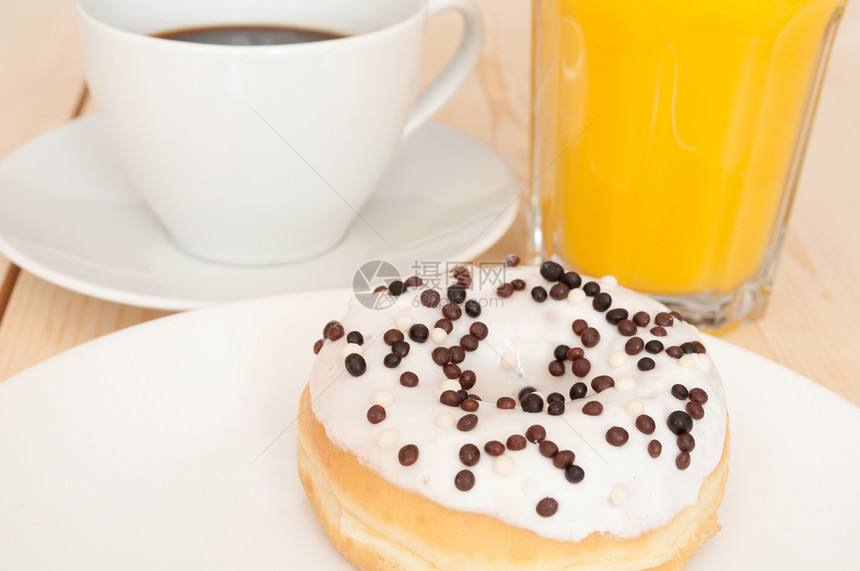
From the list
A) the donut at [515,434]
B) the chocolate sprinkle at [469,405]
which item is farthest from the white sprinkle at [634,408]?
the chocolate sprinkle at [469,405]

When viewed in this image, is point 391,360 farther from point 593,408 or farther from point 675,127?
point 675,127

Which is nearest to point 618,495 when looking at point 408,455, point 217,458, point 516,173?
point 408,455

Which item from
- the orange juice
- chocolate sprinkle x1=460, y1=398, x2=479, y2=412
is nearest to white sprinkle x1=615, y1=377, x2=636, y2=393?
chocolate sprinkle x1=460, y1=398, x2=479, y2=412

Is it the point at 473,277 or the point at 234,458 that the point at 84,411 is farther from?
the point at 473,277

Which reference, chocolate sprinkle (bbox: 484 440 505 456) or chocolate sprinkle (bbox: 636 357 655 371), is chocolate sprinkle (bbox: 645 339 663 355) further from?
chocolate sprinkle (bbox: 484 440 505 456)

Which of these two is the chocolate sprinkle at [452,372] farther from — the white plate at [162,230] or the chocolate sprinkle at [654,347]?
the white plate at [162,230]

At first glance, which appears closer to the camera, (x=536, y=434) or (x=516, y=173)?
(x=536, y=434)
